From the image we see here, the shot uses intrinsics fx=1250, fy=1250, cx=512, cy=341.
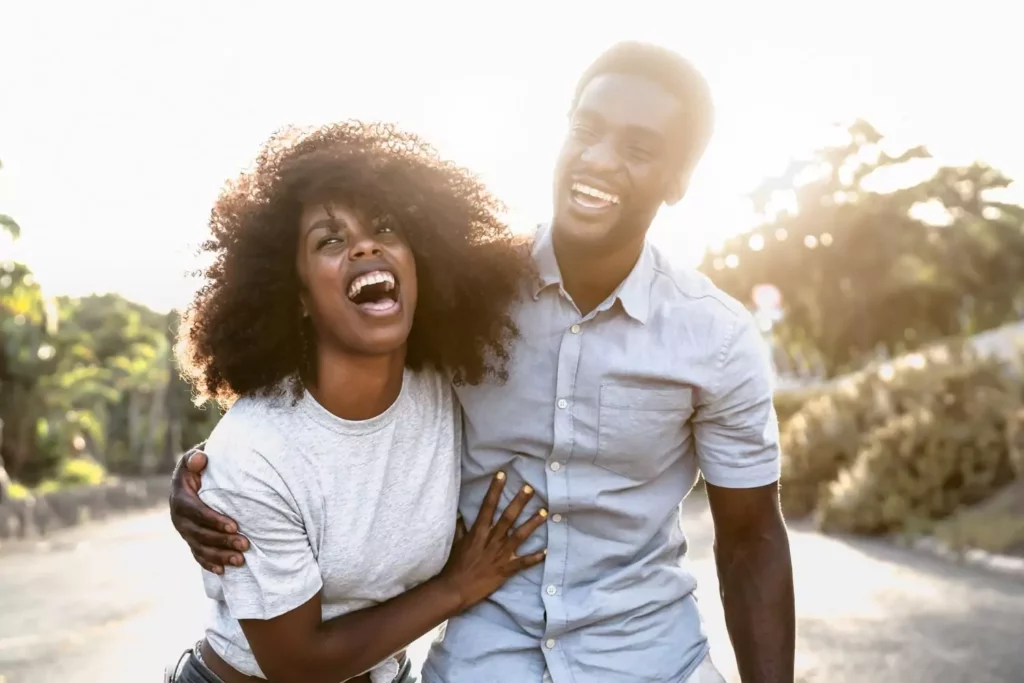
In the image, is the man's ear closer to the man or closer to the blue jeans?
the man

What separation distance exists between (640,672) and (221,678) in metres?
0.97

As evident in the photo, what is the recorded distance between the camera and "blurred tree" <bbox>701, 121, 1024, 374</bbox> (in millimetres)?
49281

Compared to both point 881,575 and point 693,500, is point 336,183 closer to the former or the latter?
point 881,575

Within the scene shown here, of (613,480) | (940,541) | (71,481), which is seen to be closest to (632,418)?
(613,480)

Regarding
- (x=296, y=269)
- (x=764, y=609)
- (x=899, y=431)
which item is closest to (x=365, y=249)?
(x=296, y=269)

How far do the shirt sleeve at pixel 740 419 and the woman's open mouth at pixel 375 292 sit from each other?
0.78 m

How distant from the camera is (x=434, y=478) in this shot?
2906mm

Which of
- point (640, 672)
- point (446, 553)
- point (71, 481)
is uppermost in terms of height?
point (446, 553)

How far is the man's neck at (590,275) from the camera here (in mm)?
3045

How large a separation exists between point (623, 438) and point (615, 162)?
26.6 inches

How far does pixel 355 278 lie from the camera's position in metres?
2.70

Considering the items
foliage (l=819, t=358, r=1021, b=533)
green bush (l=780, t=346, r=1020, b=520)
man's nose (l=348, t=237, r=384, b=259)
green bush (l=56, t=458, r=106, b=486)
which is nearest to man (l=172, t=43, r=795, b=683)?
man's nose (l=348, t=237, r=384, b=259)

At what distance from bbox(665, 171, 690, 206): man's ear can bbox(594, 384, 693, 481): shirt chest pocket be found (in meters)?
0.56

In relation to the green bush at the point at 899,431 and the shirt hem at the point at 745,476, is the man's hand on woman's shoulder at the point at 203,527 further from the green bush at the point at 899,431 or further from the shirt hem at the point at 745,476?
the green bush at the point at 899,431
